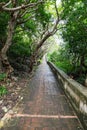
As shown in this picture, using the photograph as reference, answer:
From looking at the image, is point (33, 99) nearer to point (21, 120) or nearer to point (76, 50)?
point (21, 120)

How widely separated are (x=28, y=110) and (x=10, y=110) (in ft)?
1.83

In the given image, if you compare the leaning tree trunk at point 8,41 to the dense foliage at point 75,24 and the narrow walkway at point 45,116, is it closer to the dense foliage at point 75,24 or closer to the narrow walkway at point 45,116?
the narrow walkway at point 45,116

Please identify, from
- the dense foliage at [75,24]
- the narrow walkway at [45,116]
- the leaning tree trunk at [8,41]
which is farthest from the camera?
the dense foliage at [75,24]

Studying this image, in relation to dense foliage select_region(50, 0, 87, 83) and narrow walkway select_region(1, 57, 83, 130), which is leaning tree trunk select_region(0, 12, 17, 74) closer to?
narrow walkway select_region(1, 57, 83, 130)

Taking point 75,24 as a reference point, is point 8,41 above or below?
below

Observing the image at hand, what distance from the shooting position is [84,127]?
4.66 meters

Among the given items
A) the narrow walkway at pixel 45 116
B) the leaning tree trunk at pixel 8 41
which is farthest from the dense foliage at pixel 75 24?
the narrow walkway at pixel 45 116

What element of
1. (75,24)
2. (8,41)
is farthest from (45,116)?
(75,24)

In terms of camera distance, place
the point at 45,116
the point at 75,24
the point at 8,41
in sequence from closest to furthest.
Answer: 1. the point at 45,116
2. the point at 8,41
3. the point at 75,24

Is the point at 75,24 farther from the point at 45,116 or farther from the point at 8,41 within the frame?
the point at 45,116

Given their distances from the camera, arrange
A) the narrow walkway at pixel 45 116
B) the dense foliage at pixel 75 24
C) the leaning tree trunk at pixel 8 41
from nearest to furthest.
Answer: the narrow walkway at pixel 45 116 < the leaning tree trunk at pixel 8 41 < the dense foliage at pixel 75 24

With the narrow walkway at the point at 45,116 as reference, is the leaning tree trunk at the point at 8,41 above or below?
above

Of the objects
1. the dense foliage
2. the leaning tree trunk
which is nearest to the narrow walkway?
the leaning tree trunk

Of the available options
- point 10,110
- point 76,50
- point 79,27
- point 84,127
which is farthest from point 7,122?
point 76,50
